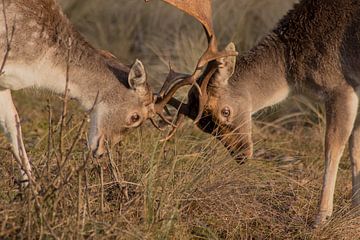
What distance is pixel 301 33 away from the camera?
9453mm

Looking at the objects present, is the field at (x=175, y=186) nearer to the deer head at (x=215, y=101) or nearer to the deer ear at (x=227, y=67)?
the deer head at (x=215, y=101)

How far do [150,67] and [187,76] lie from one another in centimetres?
446

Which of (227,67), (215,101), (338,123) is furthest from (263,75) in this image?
(338,123)

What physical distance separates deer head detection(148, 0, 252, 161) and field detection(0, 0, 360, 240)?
234mm

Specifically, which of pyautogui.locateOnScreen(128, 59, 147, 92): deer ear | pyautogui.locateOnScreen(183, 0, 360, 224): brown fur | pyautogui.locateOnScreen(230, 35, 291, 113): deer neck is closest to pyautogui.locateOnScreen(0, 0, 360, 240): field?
pyautogui.locateOnScreen(183, 0, 360, 224): brown fur

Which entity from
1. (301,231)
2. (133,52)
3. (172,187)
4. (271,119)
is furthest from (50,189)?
(133,52)

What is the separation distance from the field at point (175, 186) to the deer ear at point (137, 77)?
59cm

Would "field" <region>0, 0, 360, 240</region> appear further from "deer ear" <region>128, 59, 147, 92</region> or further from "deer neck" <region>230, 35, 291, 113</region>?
"deer neck" <region>230, 35, 291, 113</region>

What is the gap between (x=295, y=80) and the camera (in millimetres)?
9617

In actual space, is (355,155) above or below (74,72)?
above

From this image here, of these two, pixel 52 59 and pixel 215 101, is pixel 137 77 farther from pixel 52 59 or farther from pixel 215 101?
pixel 215 101

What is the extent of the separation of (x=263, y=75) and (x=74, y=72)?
2242 mm

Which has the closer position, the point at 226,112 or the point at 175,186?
the point at 175,186

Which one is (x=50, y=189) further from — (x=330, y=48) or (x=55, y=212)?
(x=330, y=48)
